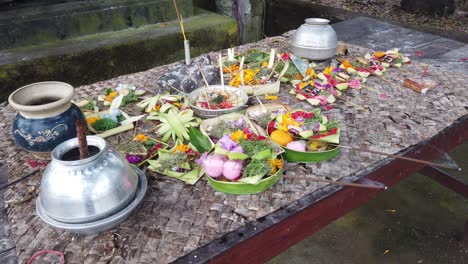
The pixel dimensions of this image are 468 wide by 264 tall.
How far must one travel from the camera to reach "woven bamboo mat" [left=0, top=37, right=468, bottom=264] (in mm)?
1250

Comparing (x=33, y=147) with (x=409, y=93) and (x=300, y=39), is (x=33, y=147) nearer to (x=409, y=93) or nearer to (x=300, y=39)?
(x=300, y=39)

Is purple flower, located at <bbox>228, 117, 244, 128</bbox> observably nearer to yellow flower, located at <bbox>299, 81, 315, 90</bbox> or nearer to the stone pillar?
yellow flower, located at <bbox>299, 81, 315, 90</bbox>

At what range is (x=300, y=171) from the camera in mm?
1617

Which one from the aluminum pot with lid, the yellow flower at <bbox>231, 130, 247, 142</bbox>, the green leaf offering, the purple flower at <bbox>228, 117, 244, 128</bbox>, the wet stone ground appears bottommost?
the wet stone ground

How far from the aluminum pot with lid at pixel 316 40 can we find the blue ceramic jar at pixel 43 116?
1702 millimetres

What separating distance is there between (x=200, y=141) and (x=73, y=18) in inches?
130

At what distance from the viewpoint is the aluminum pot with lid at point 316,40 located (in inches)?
103

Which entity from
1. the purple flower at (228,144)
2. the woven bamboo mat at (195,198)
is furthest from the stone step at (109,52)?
the purple flower at (228,144)

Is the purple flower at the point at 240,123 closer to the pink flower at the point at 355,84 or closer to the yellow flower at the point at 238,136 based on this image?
the yellow flower at the point at 238,136

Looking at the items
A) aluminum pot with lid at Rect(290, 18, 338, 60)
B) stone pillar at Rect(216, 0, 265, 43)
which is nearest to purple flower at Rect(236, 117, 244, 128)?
aluminum pot with lid at Rect(290, 18, 338, 60)

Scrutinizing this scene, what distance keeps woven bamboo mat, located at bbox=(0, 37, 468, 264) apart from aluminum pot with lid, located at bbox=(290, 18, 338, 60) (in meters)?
0.57

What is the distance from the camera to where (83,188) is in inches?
47.8

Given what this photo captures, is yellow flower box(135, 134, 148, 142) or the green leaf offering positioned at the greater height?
the green leaf offering

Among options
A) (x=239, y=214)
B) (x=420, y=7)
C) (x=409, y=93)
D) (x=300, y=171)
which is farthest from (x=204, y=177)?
(x=420, y=7)
